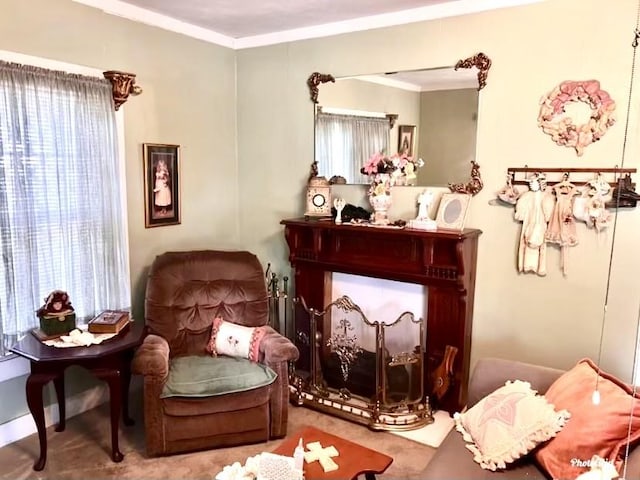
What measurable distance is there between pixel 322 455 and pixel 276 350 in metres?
0.91

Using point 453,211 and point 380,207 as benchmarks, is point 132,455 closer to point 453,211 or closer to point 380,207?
point 380,207

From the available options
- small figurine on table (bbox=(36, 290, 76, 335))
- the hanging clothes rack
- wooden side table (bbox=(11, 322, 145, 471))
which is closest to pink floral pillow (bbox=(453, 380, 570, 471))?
the hanging clothes rack

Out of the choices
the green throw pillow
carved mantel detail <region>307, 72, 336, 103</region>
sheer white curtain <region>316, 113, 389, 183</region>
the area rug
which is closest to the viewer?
the green throw pillow

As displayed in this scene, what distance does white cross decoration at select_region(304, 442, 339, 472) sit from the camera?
76.0 inches

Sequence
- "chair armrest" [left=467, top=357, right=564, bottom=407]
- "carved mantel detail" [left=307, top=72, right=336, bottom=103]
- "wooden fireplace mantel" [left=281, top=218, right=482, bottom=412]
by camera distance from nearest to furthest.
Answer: "chair armrest" [left=467, top=357, right=564, bottom=407] → "wooden fireplace mantel" [left=281, top=218, right=482, bottom=412] → "carved mantel detail" [left=307, top=72, right=336, bottom=103]

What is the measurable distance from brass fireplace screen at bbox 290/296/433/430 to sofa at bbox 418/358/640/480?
2.58 ft

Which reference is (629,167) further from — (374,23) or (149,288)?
(149,288)

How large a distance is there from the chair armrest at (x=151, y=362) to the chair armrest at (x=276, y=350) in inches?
21.9

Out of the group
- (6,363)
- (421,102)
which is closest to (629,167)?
(421,102)

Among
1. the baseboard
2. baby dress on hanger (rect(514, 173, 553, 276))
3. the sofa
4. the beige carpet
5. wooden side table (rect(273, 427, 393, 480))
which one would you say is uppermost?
baby dress on hanger (rect(514, 173, 553, 276))

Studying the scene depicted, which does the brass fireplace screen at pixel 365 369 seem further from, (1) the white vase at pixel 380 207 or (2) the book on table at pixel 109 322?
(2) the book on table at pixel 109 322

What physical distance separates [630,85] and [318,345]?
2.37m

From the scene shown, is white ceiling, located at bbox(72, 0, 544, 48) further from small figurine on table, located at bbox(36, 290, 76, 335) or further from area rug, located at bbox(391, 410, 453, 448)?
area rug, located at bbox(391, 410, 453, 448)

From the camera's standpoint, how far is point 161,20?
3.41 metres
